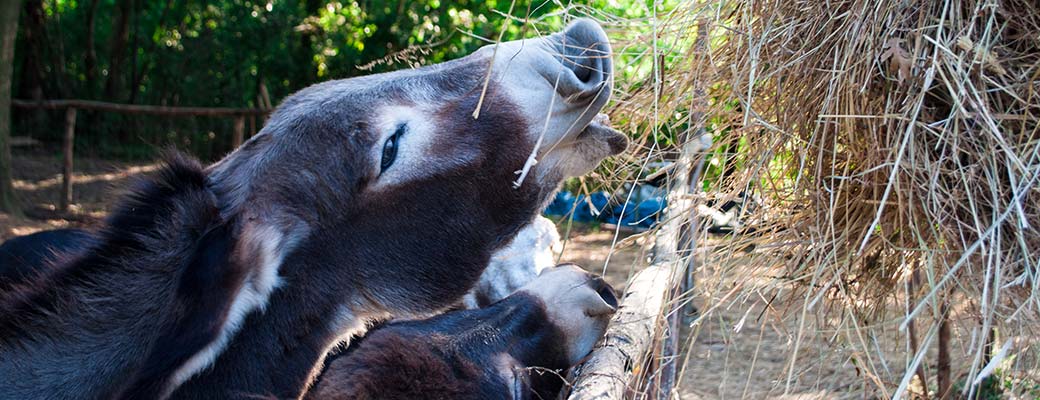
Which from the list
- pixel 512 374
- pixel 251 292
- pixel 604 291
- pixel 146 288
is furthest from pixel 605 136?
pixel 146 288

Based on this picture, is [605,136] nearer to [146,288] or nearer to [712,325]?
[146,288]

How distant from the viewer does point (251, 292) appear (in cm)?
168

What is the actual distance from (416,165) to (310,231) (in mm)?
260

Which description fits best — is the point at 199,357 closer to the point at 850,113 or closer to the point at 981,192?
the point at 850,113

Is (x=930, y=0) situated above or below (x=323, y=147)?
above

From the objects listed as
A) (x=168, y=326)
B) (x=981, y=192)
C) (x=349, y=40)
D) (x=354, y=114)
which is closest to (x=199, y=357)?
(x=168, y=326)

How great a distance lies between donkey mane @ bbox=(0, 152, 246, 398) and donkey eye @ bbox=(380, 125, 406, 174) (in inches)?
13.5

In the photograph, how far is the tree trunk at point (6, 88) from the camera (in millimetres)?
7945

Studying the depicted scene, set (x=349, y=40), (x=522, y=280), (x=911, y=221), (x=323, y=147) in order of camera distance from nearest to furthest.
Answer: (x=911, y=221) < (x=323, y=147) < (x=522, y=280) < (x=349, y=40)

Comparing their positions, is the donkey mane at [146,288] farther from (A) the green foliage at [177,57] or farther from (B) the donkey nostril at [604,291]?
(A) the green foliage at [177,57]

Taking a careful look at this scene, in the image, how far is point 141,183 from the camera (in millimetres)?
1750

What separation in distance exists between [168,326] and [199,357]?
0.26 ft

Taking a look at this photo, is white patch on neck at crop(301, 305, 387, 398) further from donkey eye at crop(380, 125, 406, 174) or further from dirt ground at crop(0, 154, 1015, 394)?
dirt ground at crop(0, 154, 1015, 394)

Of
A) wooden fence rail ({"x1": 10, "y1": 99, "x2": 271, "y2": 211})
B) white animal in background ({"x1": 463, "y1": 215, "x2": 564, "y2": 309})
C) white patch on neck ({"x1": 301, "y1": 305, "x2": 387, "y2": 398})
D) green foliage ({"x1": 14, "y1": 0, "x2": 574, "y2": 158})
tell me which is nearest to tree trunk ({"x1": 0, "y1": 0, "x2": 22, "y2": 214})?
wooden fence rail ({"x1": 10, "y1": 99, "x2": 271, "y2": 211})
